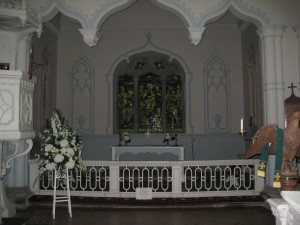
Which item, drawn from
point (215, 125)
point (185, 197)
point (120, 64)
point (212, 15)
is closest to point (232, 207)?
point (185, 197)

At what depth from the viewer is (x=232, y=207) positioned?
7.67 metres

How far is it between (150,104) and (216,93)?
2.47m

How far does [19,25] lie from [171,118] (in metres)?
7.42

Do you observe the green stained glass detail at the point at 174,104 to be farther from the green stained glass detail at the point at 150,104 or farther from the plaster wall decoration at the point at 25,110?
the plaster wall decoration at the point at 25,110

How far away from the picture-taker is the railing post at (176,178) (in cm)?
796

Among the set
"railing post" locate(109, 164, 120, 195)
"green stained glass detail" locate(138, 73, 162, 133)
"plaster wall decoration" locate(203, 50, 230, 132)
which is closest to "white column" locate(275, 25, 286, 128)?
"railing post" locate(109, 164, 120, 195)

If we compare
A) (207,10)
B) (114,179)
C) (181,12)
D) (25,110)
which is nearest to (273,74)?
(207,10)

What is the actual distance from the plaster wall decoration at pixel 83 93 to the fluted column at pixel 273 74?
6695 millimetres

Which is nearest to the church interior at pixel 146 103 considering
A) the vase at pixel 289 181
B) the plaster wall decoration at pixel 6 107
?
the plaster wall decoration at pixel 6 107

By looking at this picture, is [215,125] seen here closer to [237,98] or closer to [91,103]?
[237,98]

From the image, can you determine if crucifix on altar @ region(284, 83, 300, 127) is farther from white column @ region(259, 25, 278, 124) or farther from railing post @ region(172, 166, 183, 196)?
railing post @ region(172, 166, 183, 196)

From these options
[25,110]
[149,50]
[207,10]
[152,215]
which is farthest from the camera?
[149,50]

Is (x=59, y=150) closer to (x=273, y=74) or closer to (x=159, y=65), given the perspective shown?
(x=273, y=74)

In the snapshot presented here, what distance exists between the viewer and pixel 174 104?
44.5ft
